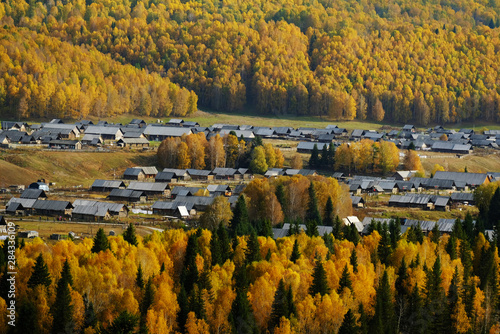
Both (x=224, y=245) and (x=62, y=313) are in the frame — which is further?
(x=224, y=245)

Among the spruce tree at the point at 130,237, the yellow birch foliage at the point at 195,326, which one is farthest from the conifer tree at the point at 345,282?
the spruce tree at the point at 130,237

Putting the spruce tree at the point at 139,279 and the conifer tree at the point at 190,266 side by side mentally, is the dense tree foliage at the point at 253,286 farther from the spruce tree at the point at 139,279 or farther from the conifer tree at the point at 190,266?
the spruce tree at the point at 139,279

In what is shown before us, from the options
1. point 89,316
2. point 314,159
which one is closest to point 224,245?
point 89,316

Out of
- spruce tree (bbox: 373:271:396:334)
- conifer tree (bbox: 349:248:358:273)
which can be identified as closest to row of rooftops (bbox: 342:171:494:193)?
conifer tree (bbox: 349:248:358:273)

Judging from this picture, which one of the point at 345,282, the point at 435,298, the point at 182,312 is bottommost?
the point at 435,298

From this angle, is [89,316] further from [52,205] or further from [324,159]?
[324,159]

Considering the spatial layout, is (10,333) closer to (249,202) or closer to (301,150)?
(249,202)
